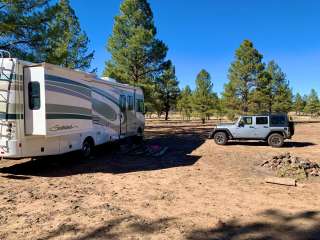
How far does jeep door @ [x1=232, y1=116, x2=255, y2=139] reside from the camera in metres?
18.0

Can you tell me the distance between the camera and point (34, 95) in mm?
9500

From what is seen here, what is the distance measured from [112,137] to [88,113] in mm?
2907

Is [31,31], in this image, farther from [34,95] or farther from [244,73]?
[244,73]

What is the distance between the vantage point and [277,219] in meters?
6.03

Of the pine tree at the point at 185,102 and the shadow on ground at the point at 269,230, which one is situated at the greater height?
the pine tree at the point at 185,102

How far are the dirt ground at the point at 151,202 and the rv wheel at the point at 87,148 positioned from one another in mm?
659

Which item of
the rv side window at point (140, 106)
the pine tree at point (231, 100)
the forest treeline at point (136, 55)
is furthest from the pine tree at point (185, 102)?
the rv side window at point (140, 106)

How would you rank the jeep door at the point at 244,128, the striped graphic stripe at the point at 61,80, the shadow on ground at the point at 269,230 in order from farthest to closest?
1. the jeep door at the point at 244,128
2. the striped graphic stripe at the point at 61,80
3. the shadow on ground at the point at 269,230

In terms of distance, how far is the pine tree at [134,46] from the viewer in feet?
90.9

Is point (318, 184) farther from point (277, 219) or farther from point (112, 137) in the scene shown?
point (112, 137)

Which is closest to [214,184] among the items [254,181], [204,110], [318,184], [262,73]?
[254,181]

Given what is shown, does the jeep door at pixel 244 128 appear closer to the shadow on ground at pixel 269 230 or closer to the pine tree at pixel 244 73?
the shadow on ground at pixel 269 230

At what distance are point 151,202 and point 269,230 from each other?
8.56 ft

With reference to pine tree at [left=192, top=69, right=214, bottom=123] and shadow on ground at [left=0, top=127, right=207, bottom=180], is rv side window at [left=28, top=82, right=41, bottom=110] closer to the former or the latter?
shadow on ground at [left=0, top=127, right=207, bottom=180]
